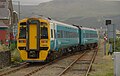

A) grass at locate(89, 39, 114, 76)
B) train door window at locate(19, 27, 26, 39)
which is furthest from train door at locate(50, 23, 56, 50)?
grass at locate(89, 39, 114, 76)

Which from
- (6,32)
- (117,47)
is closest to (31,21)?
(117,47)

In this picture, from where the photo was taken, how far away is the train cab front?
2178 cm

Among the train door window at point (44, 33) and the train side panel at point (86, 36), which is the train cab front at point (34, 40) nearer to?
the train door window at point (44, 33)

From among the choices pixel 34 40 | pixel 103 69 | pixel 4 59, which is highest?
pixel 34 40

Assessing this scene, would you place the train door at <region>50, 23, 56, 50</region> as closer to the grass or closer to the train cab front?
the train cab front

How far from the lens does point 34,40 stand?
21953mm

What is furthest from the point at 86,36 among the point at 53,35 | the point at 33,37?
the point at 33,37

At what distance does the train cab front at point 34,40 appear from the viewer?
21.8m

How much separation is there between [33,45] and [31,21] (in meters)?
1.41

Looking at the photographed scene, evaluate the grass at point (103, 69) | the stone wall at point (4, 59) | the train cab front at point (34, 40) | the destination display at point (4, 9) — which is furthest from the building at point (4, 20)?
the grass at point (103, 69)

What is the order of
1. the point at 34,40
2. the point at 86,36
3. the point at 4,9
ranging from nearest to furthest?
the point at 34,40, the point at 86,36, the point at 4,9

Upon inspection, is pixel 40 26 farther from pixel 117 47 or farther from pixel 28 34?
pixel 117 47

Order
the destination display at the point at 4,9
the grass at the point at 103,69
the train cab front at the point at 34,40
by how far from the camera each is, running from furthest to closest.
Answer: the destination display at the point at 4,9 < the train cab front at the point at 34,40 < the grass at the point at 103,69

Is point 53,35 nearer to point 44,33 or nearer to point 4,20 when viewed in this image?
point 44,33
